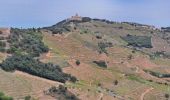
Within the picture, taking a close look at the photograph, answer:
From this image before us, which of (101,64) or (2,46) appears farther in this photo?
(101,64)

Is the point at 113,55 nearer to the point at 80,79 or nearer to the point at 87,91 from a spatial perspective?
the point at 80,79

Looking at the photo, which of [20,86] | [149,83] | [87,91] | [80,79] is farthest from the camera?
[149,83]

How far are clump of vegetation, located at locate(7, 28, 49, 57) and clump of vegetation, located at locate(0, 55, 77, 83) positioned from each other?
6.92 meters

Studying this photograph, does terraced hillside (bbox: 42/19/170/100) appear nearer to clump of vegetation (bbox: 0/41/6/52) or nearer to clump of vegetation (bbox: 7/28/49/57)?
clump of vegetation (bbox: 7/28/49/57)

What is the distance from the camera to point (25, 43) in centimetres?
16550

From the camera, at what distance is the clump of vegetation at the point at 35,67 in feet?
456

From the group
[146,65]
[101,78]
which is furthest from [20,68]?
[146,65]

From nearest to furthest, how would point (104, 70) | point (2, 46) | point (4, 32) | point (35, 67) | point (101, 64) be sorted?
1. point (35, 67)
2. point (2, 46)
3. point (104, 70)
4. point (4, 32)
5. point (101, 64)

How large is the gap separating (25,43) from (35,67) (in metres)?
22.1

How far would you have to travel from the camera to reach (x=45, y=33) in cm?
19088

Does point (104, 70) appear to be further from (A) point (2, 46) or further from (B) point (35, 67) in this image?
(A) point (2, 46)

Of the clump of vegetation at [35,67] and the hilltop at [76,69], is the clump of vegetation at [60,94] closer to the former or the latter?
the hilltop at [76,69]

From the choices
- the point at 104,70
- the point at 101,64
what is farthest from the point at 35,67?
the point at 101,64

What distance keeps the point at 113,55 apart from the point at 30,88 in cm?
6686
